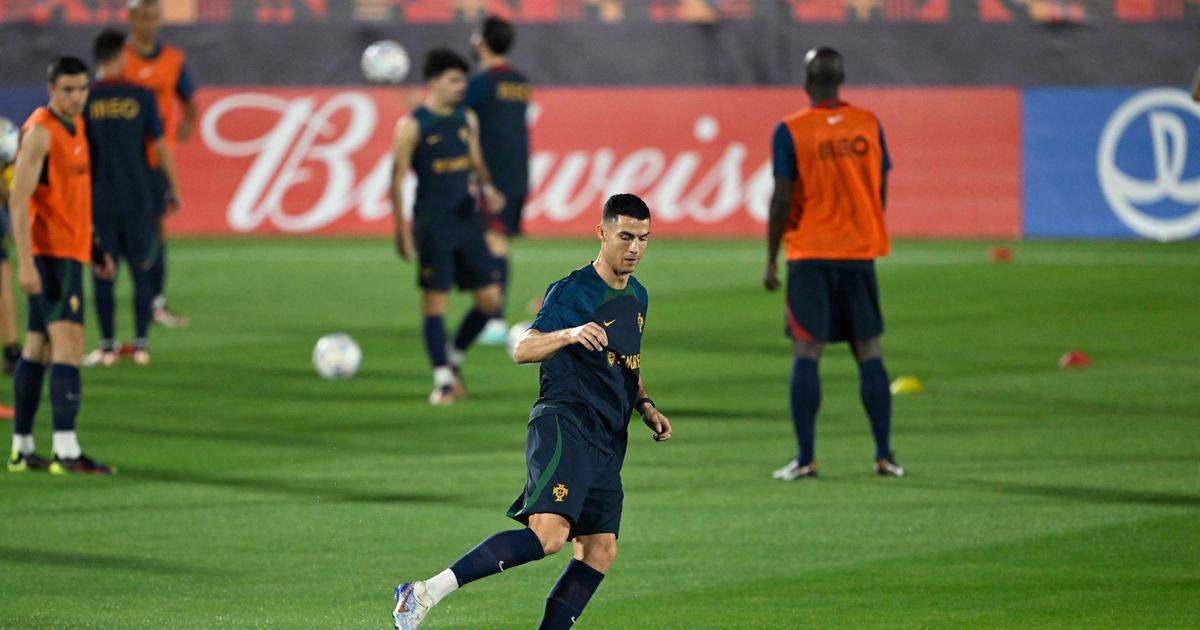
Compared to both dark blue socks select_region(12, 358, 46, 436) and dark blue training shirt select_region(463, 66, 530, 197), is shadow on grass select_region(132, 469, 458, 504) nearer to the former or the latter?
dark blue socks select_region(12, 358, 46, 436)

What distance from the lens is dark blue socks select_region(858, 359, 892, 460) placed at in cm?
1084

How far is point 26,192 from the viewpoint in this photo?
1064 cm

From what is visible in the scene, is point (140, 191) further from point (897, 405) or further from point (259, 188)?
point (259, 188)

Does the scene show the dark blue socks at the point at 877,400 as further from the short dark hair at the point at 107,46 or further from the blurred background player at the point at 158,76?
the blurred background player at the point at 158,76

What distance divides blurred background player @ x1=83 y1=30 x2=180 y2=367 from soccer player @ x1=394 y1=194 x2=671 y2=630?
904 centimetres

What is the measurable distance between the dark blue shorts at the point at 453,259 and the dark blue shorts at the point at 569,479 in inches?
280

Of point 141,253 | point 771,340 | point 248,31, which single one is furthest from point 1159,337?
point 248,31

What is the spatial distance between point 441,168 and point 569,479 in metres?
7.43

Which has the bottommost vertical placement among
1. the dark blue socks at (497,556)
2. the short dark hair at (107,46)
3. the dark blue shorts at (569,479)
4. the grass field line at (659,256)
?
the grass field line at (659,256)

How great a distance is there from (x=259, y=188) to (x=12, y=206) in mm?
15317

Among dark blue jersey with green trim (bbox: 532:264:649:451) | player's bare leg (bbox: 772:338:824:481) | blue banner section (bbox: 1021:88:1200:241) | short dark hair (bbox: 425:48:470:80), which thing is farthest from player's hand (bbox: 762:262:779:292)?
blue banner section (bbox: 1021:88:1200:241)

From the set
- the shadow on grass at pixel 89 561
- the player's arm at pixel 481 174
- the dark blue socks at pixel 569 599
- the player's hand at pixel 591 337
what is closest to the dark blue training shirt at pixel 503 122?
the player's arm at pixel 481 174

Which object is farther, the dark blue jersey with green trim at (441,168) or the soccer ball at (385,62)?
the soccer ball at (385,62)

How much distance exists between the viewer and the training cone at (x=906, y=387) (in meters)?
14.0
